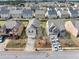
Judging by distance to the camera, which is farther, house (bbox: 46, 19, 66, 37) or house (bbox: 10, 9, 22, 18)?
house (bbox: 10, 9, 22, 18)

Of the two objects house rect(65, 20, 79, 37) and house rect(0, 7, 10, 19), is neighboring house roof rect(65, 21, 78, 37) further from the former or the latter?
house rect(0, 7, 10, 19)

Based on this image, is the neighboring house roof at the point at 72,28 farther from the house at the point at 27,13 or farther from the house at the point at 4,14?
the house at the point at 4,14

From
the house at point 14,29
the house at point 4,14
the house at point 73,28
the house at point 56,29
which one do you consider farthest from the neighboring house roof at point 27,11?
the house at point 73,28

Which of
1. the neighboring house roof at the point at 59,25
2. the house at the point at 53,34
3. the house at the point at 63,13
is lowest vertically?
the house at the point at 53,34

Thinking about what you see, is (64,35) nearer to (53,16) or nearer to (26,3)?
(53,16)

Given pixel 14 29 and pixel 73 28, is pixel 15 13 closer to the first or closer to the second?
pixel 14 29

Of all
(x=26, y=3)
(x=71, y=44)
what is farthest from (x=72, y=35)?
(x=26, y=3)

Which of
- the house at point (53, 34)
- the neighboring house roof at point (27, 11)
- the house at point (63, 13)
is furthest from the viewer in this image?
the neighboring house roof at point (27, 11)

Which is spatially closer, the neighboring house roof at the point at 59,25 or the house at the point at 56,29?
the house at the point at 56,29

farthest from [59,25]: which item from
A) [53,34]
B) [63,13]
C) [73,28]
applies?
[63,13]

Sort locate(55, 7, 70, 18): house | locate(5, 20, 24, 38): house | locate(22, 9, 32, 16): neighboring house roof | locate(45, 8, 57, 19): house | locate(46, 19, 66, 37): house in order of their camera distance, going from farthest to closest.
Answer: locate(22, 9, 32, 16): neighboring house roof → locate(55, 7, 70, 18): house → locate(45, 8, 57, 19): house → locate(46, 19, 66, 37): house → locate(5, 20, 24, 38): house

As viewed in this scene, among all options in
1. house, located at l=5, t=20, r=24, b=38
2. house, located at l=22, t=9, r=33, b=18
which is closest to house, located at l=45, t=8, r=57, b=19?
house, located at l=22, t=9, r=33, b=18
